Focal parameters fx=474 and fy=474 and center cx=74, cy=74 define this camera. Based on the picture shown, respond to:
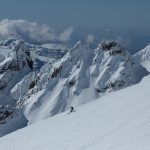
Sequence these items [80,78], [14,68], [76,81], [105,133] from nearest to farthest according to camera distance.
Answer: [105,133], [76,81], [80,78], [14,68]

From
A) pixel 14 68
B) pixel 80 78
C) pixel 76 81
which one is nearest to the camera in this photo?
pixel 76 81

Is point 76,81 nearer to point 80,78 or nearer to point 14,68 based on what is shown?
point 80,78

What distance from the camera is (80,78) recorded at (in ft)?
411

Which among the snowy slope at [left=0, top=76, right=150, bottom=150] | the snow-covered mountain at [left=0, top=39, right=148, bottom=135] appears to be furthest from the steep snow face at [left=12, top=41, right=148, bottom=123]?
the snowy slope at [left=0, top=76, right=150, bottom=150]

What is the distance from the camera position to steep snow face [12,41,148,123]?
115 metres

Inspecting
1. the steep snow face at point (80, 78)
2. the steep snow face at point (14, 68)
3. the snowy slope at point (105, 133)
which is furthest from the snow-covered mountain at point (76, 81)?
the snowy slope at point (105, 133)

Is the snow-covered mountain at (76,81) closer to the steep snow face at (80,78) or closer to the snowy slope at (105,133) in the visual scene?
the steep snow face at (80,78)

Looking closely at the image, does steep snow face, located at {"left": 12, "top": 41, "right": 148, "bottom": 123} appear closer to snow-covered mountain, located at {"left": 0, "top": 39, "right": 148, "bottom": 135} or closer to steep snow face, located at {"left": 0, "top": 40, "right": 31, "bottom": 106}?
snow-covered mountain, located at {"left": 0, "top": 39, "right": 148, "bottom": 135}

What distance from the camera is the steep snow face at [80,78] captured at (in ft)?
378

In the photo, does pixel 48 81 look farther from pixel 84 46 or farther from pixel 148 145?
pixel 148 145

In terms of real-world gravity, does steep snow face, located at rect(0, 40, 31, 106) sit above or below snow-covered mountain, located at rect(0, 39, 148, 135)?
above

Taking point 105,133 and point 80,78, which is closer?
point 105,133

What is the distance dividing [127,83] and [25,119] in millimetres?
29887

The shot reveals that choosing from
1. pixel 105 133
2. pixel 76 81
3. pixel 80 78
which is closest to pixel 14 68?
pixel 76 81
